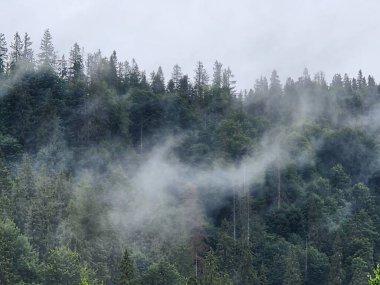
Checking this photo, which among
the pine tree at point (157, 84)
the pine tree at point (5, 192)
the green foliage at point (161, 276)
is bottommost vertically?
the green foliage at point (161, 276)

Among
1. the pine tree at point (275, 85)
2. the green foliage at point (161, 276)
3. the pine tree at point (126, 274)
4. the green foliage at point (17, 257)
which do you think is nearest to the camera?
the green foliage at point (17, 257)

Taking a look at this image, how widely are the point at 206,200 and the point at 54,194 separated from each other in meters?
28.8

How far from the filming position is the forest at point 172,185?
76250 millimetres

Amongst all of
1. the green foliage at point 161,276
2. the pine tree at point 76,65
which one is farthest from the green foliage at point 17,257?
the pine tree at point 76,65

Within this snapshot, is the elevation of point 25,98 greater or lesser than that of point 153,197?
greater

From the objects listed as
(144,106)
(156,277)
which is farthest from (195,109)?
(156,277)

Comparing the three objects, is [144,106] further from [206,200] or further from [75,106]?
[206,200]

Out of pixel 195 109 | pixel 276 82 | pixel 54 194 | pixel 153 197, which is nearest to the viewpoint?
pixel 54 194

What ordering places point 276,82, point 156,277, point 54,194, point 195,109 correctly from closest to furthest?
1. point 156,277
2. point 54,194
3. point 195,109
4. point 276,82

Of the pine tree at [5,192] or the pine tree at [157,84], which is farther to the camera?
the pine tree at [157,84]

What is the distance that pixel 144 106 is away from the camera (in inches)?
4473

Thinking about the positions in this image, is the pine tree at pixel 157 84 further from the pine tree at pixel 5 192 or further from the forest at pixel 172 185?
the pine tree at pixel 5 192

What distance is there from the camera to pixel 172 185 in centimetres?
9994

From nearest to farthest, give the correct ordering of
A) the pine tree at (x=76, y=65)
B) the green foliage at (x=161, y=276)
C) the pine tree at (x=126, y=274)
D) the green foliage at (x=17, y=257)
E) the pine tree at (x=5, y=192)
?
the green foliage at (x=17, y=257)
the pine tree at (x=126, y=274)
the green foliage at (x=161, y=276)
the pine tree at (x=5, y=192)
the pine tree at (x=76, y=65)
